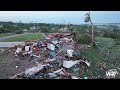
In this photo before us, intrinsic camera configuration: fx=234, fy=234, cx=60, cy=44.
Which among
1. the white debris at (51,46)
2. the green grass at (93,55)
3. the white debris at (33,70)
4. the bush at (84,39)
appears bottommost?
the white debris at (33,70)

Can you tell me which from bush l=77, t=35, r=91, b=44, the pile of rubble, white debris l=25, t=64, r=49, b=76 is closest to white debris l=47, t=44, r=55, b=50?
the pile of rubble

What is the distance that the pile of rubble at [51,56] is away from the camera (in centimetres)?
438

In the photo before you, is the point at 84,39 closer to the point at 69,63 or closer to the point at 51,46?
the point at 51,46

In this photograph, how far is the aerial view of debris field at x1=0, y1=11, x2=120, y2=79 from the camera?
14.8ft

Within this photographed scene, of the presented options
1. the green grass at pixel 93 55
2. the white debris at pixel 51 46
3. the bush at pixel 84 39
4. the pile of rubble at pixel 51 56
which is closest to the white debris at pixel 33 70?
the pile of rubble at pixel 51 56

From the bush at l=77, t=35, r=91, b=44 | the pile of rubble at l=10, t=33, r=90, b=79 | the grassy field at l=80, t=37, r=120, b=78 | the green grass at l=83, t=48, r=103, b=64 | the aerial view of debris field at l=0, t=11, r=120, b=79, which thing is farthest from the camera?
the bush at l=77, t=35, r=91, b=44

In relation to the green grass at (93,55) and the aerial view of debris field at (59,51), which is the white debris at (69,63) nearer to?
the aerial view of debris field at (59,51)

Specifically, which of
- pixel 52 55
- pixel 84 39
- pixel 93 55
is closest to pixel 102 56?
pixel 93 55

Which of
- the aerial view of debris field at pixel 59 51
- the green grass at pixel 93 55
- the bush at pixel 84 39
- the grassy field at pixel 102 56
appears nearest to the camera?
the aerial view of debris field at pixel 59 51

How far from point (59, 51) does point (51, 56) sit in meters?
0.32

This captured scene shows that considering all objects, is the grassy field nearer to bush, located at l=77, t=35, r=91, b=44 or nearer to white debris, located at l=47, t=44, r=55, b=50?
bush, located at l=77, t=35, r=91, b=44

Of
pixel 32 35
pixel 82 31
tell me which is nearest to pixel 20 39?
pixel 32 35
